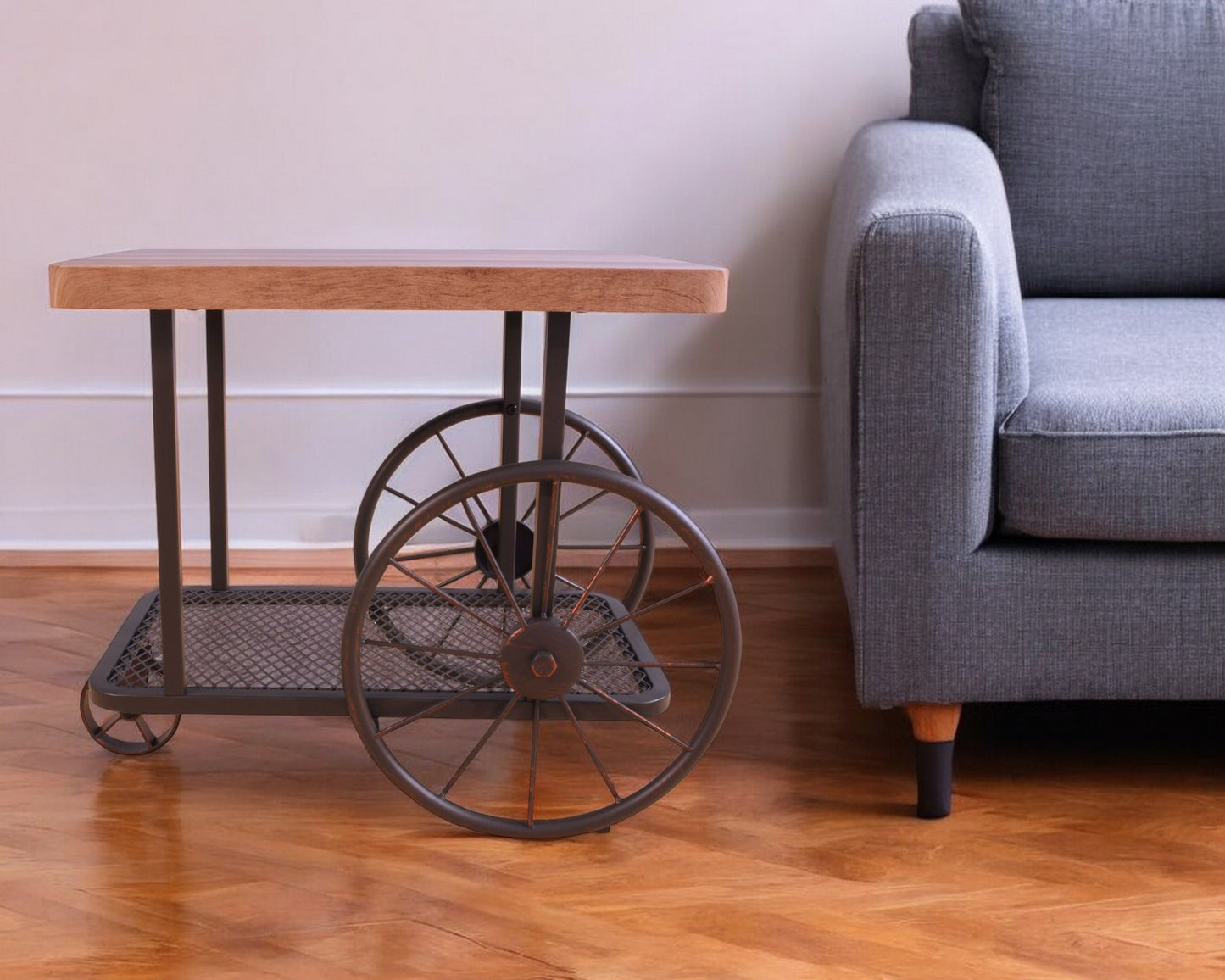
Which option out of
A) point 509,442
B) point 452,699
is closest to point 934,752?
point 452,699

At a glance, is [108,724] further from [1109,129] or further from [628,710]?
[1109,129]

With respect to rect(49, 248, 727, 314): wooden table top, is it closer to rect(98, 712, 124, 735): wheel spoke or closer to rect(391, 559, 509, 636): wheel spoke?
rect(391, 559, 509, 636): wheel spoke

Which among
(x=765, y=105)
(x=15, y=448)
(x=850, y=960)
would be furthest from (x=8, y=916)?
(x=765, y=105)

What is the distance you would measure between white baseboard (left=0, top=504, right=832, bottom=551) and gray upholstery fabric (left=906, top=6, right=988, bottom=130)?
70 centimetres

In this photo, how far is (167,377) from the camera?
4.40 ft

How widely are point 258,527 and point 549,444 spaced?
1.11 meters

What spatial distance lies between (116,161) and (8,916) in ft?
4.52

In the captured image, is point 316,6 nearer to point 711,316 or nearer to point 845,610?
point 711,316

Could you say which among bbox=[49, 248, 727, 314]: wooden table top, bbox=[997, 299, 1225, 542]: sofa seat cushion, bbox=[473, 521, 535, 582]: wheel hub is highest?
bbox=[49, 248, 727, 314]: wooden table top

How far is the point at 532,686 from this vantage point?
1355 mm

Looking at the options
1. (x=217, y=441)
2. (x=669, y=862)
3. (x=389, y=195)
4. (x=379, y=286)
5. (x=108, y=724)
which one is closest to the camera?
(x=379, y=286)

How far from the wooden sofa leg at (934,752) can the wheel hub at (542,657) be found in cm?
36

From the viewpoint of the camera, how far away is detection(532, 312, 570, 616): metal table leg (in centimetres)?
133

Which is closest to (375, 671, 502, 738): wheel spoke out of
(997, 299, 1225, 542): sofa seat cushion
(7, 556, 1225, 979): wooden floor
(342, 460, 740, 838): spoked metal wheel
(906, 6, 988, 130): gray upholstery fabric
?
(342, 460, 740, 838): spoked metal wheel
